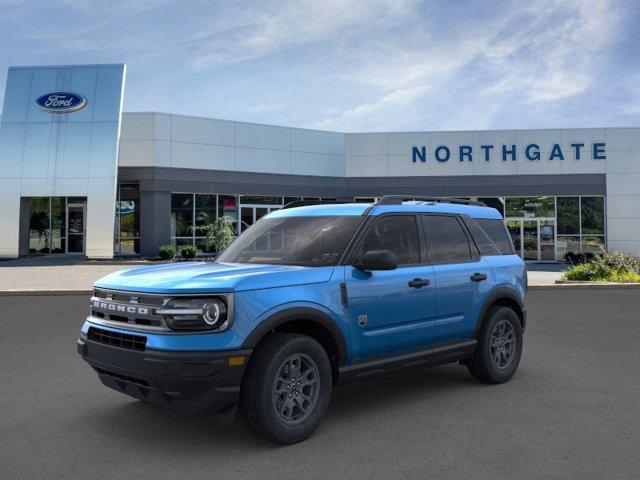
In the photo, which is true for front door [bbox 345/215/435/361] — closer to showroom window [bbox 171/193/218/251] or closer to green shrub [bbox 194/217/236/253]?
green shrub [bbox 194/217/236/253]

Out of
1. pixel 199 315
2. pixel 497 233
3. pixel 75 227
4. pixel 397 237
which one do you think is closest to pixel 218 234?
pixel 75 227

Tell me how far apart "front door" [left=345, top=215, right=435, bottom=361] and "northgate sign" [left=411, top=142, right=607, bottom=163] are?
95.1ft

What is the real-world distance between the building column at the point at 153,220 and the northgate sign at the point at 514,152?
550 inches

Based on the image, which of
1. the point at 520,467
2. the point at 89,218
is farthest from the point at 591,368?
the point at 89,218

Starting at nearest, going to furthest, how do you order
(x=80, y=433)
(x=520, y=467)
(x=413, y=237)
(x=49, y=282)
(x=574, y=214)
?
(x=520, y=467) < (x=80, y=433) < (x=413, y=237) < (x=49, y=282) < (x=574, y=214)

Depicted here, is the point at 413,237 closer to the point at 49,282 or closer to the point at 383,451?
the point at 383,451

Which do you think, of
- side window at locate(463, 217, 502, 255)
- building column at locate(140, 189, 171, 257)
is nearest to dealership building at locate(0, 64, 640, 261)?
building column at locate(140, 189, 171, 257)

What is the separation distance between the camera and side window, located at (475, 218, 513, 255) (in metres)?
6.85

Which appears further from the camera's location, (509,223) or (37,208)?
(509,223)

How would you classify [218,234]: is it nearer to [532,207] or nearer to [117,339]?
[532,207]

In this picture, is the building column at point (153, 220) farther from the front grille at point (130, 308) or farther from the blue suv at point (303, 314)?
the front grille at point (130, 308)

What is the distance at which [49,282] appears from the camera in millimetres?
18359

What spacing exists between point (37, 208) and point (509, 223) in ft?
83.6

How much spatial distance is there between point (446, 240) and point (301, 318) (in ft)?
7.14
